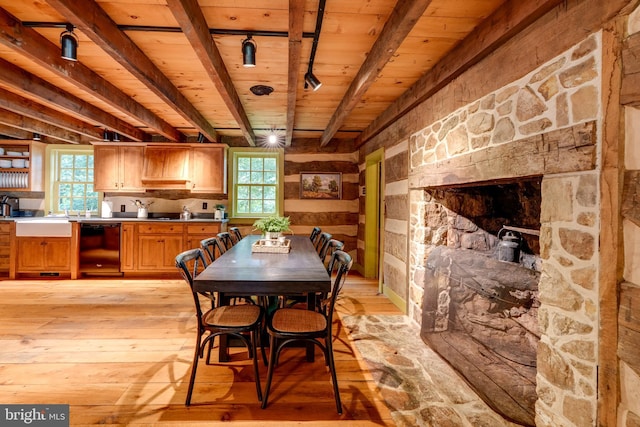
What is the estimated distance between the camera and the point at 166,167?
215 inches

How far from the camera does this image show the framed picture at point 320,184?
597 cm

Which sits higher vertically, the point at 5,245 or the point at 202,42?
the point at 202,42

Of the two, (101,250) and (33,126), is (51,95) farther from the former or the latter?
(101,250)

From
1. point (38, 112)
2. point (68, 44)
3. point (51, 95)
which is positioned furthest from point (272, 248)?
point (38, 112)

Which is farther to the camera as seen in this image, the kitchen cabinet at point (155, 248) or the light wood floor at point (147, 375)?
the kitchen cabinet at point (155, 248)

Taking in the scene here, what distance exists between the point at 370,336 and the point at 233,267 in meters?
1.54

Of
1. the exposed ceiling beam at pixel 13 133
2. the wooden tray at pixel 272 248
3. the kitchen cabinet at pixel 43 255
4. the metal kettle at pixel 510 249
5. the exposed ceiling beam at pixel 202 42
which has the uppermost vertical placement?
the exposed ceiling beam at pixel 13 133

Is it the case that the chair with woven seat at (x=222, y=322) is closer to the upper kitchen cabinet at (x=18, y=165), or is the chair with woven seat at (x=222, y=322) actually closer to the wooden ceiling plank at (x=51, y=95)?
the wooden ceiling plank at (x=51, y=95)

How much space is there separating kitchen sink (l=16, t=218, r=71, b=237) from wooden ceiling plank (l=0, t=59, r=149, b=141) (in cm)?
177

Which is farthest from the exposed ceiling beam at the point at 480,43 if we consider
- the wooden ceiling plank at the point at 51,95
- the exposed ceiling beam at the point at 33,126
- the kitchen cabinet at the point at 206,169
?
the exposed ceiling beam at the point at 33,126

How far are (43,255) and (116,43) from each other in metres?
4.51

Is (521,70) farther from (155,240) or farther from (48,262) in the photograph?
(48,262)

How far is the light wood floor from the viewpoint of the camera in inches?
76.9

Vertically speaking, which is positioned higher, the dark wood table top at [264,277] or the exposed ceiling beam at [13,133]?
the exposed ceiling beam at [13,133]
